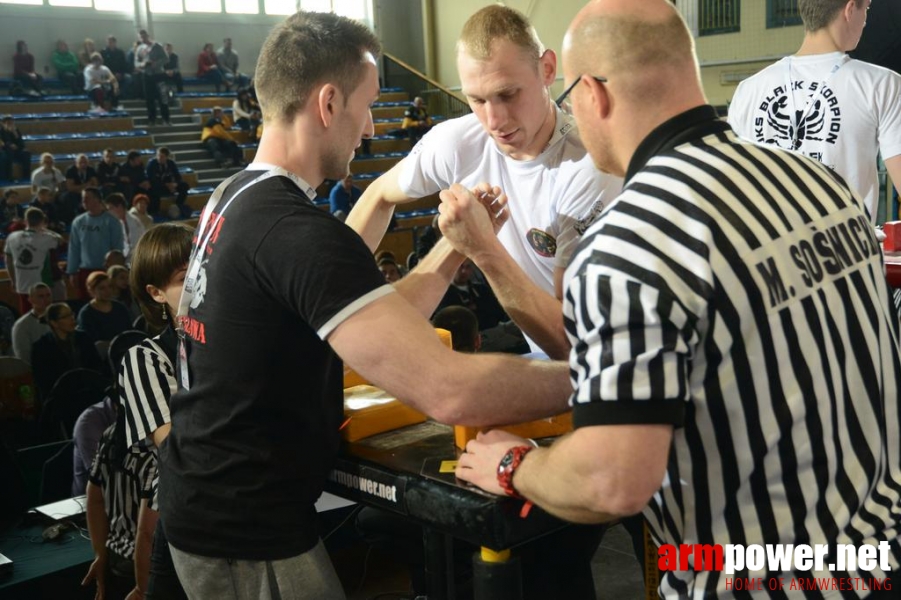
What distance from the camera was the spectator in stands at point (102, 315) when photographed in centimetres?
720

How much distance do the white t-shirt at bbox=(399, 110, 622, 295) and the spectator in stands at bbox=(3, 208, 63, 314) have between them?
7990mm

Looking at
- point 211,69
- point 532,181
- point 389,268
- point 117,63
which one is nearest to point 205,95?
point 211,69

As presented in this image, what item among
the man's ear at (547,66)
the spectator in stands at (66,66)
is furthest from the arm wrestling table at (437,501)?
the spectator in stands at (66,66)

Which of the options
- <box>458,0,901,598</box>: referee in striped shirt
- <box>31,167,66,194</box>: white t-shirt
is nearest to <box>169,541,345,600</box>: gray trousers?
<box>458,0,901,598</box>: referee in striped shirt

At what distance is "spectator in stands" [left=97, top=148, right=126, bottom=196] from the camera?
12.9 meters

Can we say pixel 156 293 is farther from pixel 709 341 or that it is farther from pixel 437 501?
pixel 709 341

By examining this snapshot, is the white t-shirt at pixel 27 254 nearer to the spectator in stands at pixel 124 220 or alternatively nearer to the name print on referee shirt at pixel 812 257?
the spectator in stands at pixel 124 220

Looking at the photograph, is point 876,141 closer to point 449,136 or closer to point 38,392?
point 449,136

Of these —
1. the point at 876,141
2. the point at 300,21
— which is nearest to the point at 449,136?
the point at 300,21

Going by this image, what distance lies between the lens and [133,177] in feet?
44.1

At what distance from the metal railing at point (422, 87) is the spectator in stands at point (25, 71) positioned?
25.1ft

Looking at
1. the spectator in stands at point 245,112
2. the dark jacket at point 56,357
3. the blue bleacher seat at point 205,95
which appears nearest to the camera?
the dark jacket at point 56,357

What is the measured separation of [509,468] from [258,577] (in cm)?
58

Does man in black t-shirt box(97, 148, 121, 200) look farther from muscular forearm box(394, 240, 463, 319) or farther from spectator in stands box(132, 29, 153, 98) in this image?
muscular forearm box(394, 240, 463, 319)
